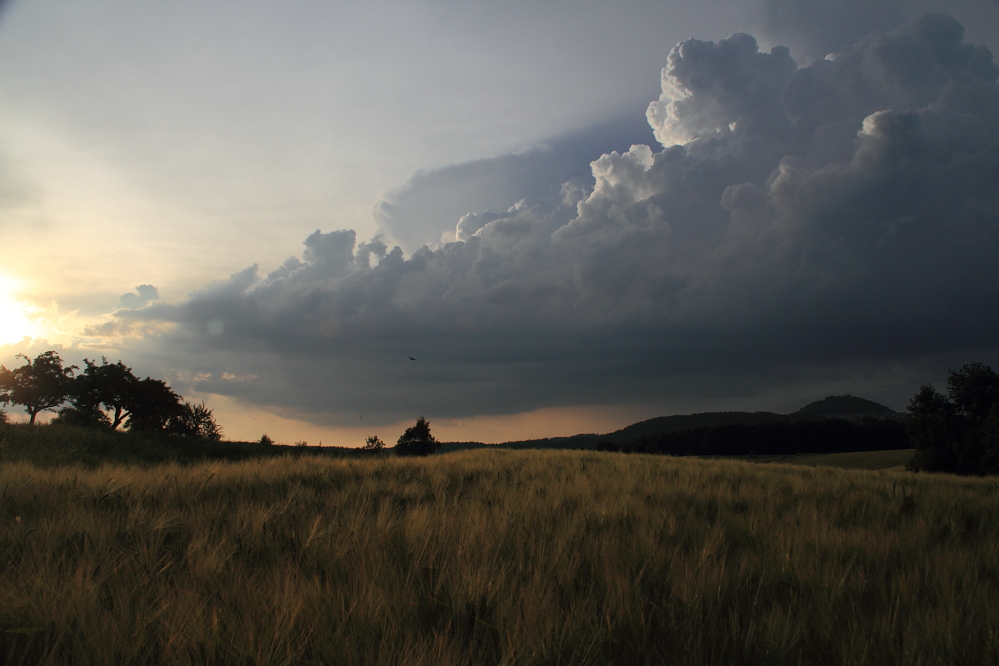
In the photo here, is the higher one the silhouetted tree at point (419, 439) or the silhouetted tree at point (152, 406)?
the silhouetted tree at point (152, 406)

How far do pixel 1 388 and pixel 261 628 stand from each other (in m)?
64.9

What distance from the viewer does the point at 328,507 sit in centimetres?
441

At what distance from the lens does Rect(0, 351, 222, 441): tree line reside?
45281 millimetres

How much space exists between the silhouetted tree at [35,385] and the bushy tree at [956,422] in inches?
3143

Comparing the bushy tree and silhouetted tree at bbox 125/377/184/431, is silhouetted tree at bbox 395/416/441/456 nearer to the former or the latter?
silhouetted tree at bbox 125/377/184/431

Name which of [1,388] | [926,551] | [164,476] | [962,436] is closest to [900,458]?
[962,436]

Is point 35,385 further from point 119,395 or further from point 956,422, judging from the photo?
point 956,422

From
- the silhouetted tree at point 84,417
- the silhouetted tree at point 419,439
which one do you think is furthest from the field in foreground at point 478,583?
→ the silhouetted tree at point 84,417

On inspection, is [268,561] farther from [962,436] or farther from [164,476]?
[962,436]

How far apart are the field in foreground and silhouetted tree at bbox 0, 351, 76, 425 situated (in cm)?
5717

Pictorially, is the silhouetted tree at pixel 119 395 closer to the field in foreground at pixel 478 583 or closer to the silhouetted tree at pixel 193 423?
the silhouetted tree at pixel 193 423

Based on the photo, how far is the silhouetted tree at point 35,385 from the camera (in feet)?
A: 151

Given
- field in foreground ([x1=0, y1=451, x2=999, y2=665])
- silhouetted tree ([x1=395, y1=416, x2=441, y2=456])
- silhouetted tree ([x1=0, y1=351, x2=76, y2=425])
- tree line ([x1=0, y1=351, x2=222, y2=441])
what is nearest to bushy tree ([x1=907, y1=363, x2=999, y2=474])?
silhouetted tree ([x1=395, y1=416, x2=441, y2=456])

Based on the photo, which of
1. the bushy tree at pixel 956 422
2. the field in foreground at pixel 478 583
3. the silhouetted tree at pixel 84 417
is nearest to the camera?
the field in foreground at pixel 478 583
